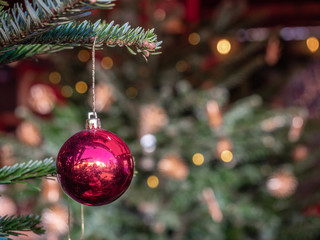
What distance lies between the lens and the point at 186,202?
1142 millimetres

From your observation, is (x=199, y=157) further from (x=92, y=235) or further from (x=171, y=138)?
(x=92, y=235)

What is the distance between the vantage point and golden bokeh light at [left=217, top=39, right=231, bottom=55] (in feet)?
4.19

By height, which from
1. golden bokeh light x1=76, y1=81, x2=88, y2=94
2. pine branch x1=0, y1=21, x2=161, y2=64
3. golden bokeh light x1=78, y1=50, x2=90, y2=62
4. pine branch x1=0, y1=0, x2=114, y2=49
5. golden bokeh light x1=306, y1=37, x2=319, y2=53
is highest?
golden bokeh light x1=306, y1=37, x2=319, y2=53

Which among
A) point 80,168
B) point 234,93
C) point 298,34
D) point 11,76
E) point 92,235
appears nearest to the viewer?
point 80,168

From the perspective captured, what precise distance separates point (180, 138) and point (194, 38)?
1.08ft

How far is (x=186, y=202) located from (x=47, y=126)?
1.49 feet

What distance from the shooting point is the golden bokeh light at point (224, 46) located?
4.19 ft

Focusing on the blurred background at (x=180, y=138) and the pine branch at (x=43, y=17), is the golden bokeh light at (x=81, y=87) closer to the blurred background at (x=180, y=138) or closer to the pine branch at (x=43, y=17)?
the blurred background at (x=180, y=138)

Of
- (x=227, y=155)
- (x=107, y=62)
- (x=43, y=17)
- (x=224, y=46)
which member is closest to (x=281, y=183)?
(x=227, y=155)

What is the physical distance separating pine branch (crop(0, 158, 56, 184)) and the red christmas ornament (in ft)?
0.13

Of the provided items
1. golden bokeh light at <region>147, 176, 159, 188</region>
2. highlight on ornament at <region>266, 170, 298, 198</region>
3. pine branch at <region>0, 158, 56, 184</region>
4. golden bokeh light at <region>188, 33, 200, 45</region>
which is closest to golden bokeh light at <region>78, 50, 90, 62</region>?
golden bokeh light at <region>188, 33, 200, 45</region>

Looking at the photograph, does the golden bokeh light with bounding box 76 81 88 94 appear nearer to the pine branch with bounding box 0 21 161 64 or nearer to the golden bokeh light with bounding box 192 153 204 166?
the golden bokeh light with bounding box 192 153 204 166

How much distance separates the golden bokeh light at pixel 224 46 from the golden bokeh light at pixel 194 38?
3.3 inches

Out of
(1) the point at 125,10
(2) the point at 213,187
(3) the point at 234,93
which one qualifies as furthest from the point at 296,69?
(1) the point at 125,10
